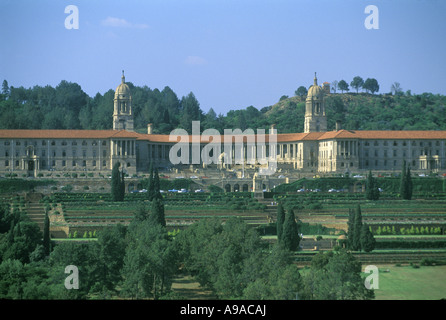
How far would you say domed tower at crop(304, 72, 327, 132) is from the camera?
8788cm

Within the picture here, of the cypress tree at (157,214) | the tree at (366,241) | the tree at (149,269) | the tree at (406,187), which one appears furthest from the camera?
the tree at (406,187)

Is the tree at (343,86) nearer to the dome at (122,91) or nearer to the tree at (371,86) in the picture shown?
the tree at (371,86)

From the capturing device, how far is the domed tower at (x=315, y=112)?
87875 mm

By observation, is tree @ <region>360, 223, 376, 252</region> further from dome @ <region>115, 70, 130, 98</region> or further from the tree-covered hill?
the tree-covered hill

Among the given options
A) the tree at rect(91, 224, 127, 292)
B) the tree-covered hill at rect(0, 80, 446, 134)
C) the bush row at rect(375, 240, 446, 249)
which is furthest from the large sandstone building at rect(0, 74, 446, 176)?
the tree at rect(91, 224, 127, 292)

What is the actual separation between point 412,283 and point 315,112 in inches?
2213

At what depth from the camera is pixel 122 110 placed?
86688 mm

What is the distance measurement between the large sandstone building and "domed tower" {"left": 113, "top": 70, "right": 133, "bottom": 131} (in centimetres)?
546

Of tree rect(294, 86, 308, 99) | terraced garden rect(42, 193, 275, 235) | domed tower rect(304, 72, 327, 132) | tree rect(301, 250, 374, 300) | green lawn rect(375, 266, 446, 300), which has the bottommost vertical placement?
green lawn rect(375, 266, 446, 300)

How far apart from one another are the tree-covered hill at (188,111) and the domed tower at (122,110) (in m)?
7.65

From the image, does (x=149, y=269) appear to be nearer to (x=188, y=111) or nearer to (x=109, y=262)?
(x=109, y=262)

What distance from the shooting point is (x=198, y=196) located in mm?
59094

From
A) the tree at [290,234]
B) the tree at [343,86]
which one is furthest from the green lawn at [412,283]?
the tree at [343,86]
